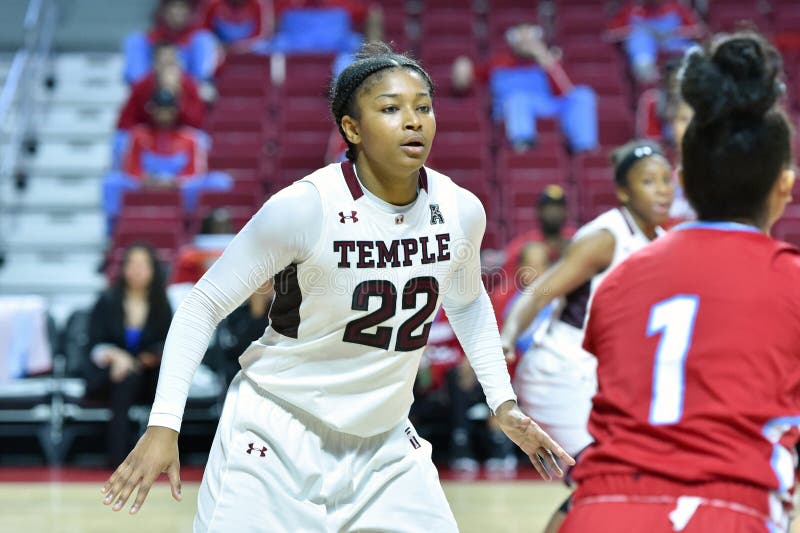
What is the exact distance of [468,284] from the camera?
9.75 feet

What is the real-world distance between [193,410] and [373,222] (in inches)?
198

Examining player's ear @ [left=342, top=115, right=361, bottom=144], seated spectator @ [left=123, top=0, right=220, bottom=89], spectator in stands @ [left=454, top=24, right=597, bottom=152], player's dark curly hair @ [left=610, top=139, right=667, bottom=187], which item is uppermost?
seated spectator @ [left=123, top=0, right=220, bottom=89]

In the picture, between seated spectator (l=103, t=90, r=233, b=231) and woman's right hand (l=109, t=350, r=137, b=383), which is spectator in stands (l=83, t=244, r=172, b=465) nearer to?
woman's right hand (l=109, t=350, r=137, b=383)

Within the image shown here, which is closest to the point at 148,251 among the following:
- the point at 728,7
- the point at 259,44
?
the point at 259,44

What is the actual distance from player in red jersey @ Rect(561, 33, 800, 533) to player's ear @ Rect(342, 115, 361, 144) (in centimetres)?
103

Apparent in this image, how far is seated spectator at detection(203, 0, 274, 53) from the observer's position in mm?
10617

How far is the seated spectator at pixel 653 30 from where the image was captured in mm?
10547

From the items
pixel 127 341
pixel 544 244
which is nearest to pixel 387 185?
pixel 544 244

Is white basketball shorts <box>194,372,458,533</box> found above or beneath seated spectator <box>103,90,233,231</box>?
beneath

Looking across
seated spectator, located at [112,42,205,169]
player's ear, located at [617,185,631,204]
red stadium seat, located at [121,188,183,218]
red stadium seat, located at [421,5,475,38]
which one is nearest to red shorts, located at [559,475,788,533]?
player's ear, located at [617,185,631,204]

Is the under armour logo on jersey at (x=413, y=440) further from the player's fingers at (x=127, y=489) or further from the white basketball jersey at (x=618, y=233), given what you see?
the white basketball jersey at (x=618, y=233)

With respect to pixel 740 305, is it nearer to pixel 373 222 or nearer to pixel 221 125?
pixel 373 222

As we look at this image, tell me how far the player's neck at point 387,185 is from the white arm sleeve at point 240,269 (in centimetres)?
19

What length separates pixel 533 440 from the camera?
8.90ft
